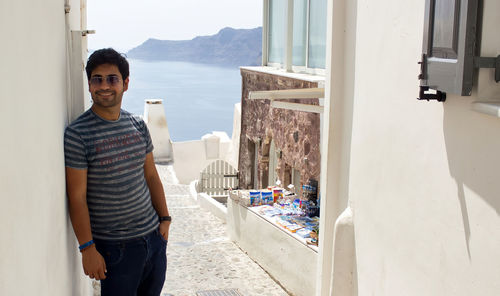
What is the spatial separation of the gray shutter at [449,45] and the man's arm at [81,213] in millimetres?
1792

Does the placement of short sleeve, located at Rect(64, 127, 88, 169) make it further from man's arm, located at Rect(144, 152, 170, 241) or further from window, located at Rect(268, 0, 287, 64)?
window, located at Rect(268, 0, 287, 64)

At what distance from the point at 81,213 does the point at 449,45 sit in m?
1.93

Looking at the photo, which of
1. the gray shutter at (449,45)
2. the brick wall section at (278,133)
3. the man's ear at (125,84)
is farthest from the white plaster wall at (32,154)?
the brick wall section at (278,133)

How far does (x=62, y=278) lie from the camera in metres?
2.70

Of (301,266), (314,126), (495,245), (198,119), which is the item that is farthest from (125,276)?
(198,119)

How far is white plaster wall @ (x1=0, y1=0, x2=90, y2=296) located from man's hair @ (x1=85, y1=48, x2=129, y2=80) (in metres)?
0.19

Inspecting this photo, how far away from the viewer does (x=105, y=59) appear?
124 inches

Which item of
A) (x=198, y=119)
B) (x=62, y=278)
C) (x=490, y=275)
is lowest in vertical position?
(x=198, y=119)

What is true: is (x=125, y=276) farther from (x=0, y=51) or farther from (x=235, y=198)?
(x=235, y=198)

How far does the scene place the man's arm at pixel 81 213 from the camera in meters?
2.90

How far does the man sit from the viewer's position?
9.61 feet

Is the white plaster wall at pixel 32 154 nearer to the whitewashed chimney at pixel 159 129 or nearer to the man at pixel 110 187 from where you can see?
the man at pixel 110 187

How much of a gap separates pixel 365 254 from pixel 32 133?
258 centimetres

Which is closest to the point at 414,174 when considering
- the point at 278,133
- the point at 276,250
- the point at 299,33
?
the point at 276,250
